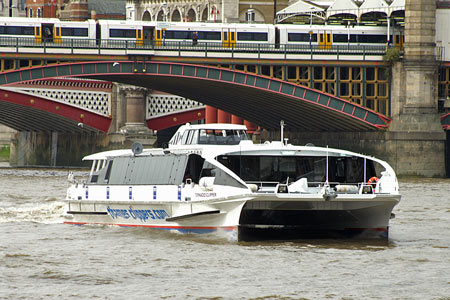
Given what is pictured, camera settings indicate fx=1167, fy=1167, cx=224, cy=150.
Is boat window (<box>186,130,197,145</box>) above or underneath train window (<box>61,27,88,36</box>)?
underneath

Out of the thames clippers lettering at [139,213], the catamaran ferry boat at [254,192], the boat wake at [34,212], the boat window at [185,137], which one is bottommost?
the boat wake at [34,212]

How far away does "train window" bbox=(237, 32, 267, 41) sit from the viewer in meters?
75.1

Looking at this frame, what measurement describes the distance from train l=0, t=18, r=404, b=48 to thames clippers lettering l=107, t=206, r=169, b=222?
37.5 m

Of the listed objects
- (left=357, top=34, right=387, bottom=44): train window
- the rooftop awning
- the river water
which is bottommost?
the river water

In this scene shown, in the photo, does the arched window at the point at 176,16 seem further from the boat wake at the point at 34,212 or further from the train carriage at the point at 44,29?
the boat wake at the point at 34,212

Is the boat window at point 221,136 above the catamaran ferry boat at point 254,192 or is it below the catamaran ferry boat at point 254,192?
above

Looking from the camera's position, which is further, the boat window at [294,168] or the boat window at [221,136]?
the boat window at [221,136]

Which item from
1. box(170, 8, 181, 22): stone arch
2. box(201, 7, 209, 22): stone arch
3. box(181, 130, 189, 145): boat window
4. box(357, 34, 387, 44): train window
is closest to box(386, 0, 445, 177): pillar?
box(357, 34, 387, 44): train window

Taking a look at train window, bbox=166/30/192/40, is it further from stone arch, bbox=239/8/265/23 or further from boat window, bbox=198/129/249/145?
boat window, bbox=198/129/249/145

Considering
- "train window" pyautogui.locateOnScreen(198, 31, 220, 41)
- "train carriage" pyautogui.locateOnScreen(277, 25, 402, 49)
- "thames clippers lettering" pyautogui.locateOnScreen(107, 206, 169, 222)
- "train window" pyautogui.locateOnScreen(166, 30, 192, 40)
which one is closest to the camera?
"thames clippers lettering" pyautogui.locateOnScreen(107, 206, 169, 222)

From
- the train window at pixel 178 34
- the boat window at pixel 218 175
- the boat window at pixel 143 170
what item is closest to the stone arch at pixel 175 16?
the train window at pixel 178 34

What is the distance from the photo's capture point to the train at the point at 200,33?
71.7 m

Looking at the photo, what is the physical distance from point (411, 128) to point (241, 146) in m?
43.6

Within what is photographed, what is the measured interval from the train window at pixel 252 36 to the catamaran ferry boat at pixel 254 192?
130ft
